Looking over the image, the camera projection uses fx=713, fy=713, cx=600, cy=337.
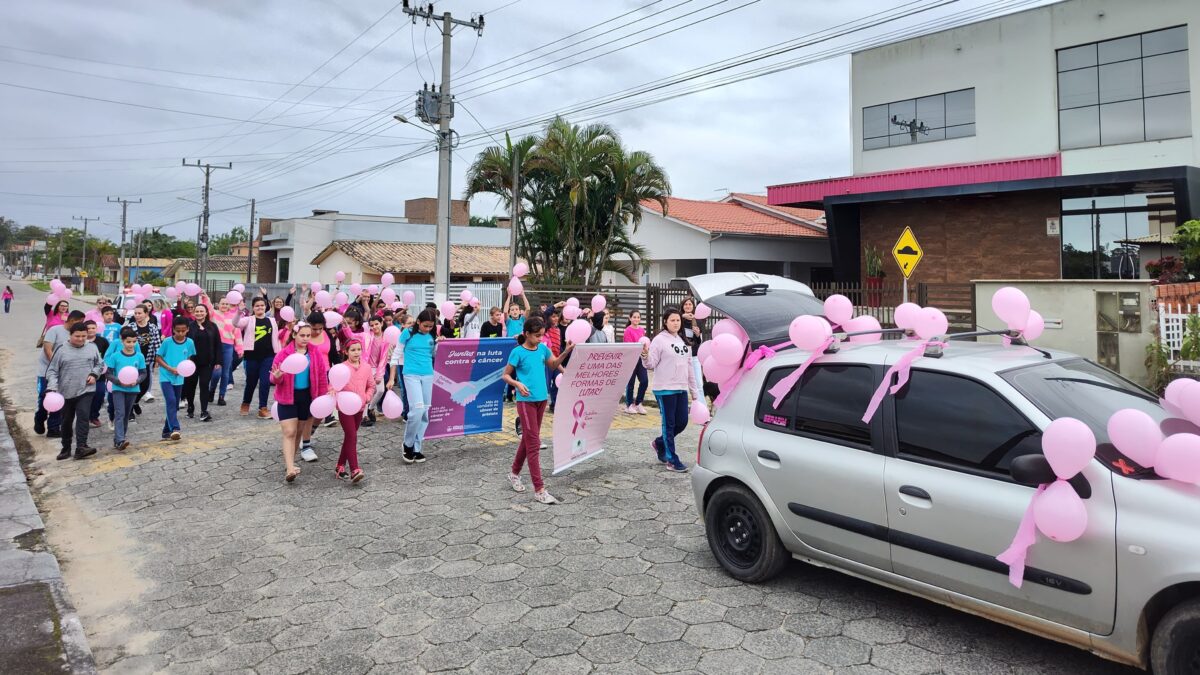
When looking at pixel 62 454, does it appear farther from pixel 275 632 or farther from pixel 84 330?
pixel 275 632

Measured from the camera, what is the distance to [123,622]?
13.5 ft

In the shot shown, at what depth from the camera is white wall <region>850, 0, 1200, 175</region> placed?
17.2 meters

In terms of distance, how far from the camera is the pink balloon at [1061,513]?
2893mm

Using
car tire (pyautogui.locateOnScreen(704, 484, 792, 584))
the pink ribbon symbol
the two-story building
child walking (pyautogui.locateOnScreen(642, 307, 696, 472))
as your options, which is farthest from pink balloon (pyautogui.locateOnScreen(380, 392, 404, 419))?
the two-story building

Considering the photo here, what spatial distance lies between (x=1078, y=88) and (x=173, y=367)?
2137cm

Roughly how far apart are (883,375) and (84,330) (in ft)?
26.2

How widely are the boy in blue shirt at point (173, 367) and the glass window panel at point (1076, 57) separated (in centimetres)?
2120

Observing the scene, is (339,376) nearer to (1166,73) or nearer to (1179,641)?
(1179,641)

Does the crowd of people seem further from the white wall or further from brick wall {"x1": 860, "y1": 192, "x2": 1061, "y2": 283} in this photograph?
the white wall

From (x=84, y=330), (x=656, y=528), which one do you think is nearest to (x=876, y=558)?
(x=656, y=528)

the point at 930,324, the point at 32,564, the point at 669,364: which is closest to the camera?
the point at 930,324

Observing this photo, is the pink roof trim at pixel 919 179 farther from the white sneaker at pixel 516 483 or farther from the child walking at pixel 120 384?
the child walking at pixel 120 384

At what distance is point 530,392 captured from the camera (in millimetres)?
6309

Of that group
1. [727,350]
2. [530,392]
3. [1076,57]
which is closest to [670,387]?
[530,392]
